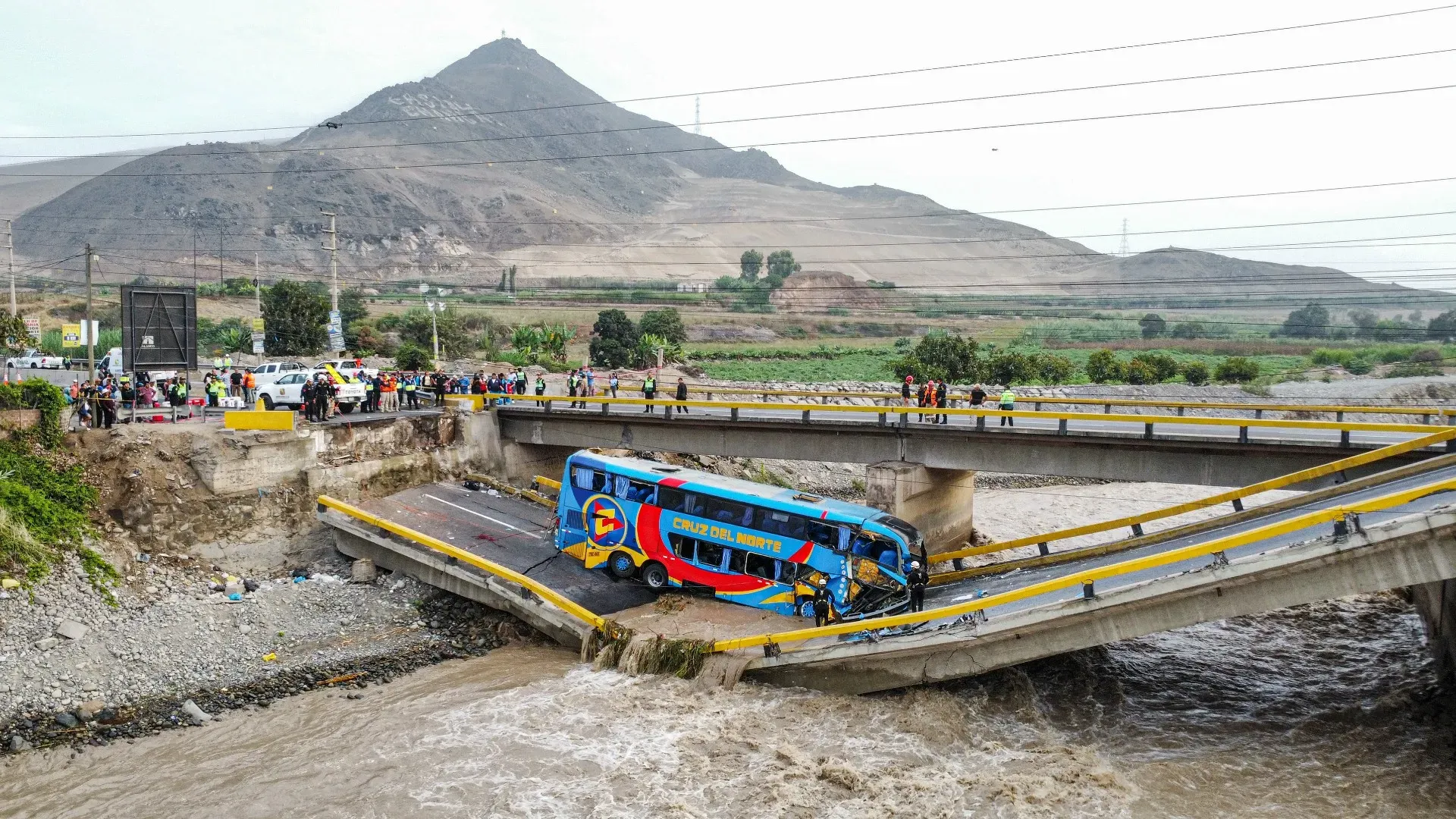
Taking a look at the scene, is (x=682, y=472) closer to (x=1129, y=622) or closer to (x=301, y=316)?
(x=1129, y=622)

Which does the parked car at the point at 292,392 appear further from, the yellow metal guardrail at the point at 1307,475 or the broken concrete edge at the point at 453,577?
the yellow metal guardrail at the point at 1307,475

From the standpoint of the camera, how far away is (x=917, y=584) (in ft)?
75.2

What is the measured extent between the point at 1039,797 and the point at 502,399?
92.5 ft

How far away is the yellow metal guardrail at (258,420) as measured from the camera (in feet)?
105

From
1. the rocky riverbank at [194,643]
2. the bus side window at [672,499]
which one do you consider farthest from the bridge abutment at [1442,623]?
the rocky riverbank at [194,643]

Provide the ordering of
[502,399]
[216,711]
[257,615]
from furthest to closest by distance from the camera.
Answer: [502,399] → [257,615] → [216,711]

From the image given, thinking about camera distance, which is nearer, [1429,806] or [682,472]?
[1429,806]

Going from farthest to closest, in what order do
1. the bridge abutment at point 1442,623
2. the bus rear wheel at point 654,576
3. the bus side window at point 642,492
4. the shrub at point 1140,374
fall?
the shrub at point 1140,374
the bus rear wheel at point 654,576
the bus side window at point 642,492
the bridge abutment at point 1442,623

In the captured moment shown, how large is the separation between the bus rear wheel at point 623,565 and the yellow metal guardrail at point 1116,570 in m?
4.78

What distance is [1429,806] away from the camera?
1700 centimetres

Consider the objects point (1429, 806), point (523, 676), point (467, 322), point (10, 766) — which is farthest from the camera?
point (467, 322)

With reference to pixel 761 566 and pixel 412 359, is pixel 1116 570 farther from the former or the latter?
pixel 412 359

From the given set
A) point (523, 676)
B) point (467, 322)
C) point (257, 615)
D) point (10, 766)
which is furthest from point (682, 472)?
point (467, 322)

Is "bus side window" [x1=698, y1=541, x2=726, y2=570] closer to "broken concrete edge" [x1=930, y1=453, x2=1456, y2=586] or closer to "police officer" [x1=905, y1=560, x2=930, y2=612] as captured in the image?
"police officer" [x1=905, y1=560, x2=930, y2=612]
